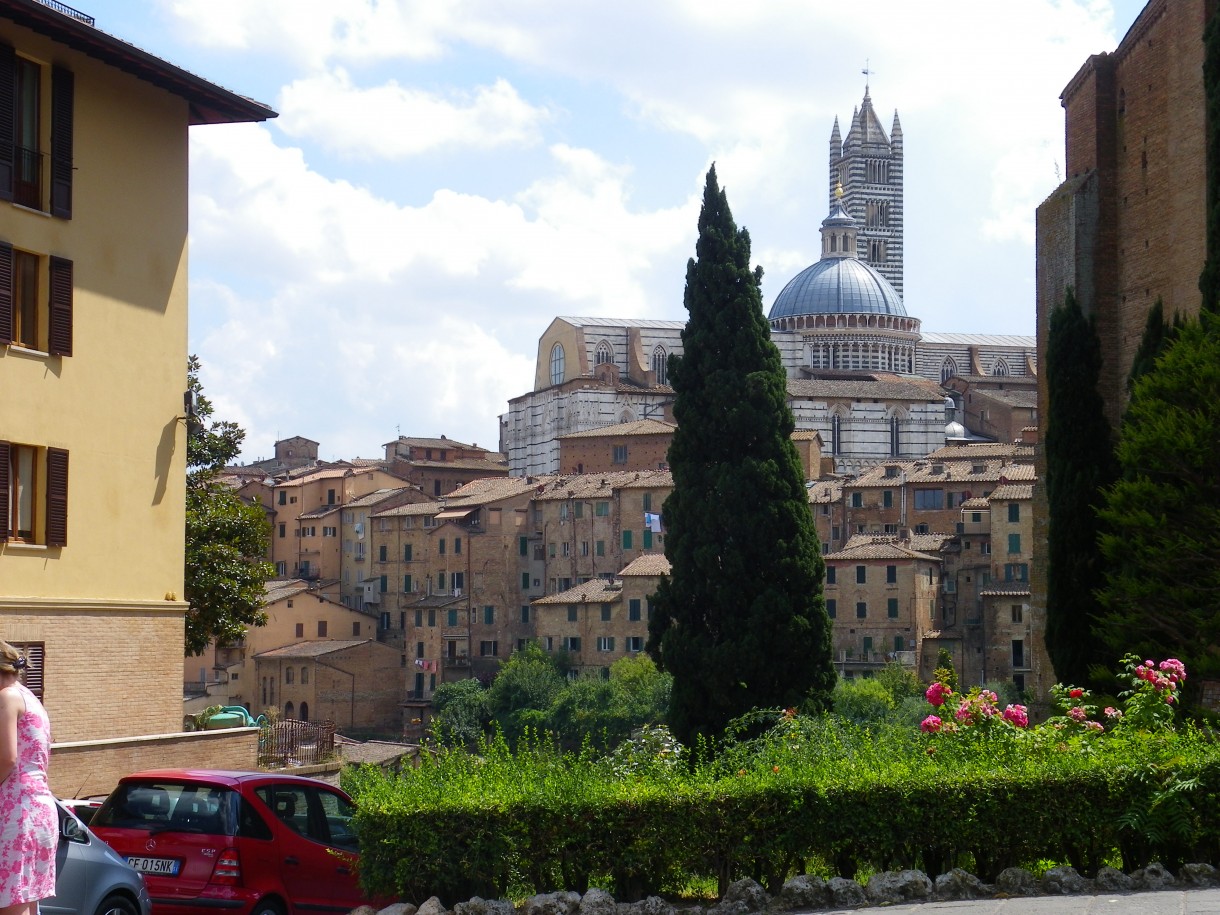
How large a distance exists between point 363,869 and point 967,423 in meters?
105

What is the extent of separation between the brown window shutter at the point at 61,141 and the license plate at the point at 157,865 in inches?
356

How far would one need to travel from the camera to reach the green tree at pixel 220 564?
85.7 feet

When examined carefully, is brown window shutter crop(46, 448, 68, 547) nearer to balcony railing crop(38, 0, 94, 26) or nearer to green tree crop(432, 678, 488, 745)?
balcony railing crop(38, 0, 94, 26)

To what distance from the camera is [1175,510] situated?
17.5 meters

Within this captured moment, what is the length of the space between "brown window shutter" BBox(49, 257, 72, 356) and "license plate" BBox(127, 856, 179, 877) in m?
8.12

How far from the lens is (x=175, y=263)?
20219 millimetres

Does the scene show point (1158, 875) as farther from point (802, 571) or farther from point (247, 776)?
point (802, 571)

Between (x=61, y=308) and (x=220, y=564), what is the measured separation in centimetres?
858

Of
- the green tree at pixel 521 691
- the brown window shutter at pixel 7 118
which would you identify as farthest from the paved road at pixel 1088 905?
the green tree at pixel 521 691

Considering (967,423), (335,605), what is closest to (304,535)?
(335,605)

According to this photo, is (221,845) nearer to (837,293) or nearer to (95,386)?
(95,386)

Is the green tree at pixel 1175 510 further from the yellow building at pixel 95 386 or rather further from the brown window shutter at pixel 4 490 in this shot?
the brown window shutter at pixel 4 490

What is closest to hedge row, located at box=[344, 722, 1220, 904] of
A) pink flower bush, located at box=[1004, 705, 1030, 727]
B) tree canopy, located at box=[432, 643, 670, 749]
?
pink flower bush, located at box=[1004, 705, 1030, 727]

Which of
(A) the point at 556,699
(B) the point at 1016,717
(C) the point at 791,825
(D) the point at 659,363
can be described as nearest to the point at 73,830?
(C) the point at 791,825
